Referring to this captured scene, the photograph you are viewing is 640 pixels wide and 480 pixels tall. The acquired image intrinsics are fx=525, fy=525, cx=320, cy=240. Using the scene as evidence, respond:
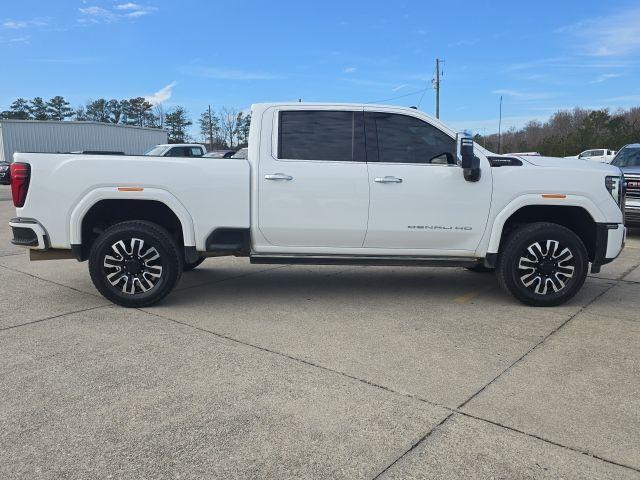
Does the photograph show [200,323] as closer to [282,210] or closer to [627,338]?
[282,210]

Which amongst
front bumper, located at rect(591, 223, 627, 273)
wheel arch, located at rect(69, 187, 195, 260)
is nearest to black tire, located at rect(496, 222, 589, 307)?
front bumper, located at rect(591, 223, 627, 273)

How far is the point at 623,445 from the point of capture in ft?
9.39

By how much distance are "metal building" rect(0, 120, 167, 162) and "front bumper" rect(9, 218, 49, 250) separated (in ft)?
156

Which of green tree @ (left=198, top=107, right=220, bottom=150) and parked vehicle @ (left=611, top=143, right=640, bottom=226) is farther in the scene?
green tree @ (left=198, top=107, right=220, bottom=150)

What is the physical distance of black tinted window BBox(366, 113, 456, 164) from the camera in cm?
527

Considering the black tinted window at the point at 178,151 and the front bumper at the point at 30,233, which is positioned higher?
the black tinted window at the point at 178,151

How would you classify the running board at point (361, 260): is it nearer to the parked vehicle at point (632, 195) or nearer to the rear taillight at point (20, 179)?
the rear taillight at point (20, 179)

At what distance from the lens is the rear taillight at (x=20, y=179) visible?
5.03 m

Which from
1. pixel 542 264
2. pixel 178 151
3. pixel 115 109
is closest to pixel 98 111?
pixel 115 109

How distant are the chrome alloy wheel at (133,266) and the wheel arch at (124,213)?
13.4 inches

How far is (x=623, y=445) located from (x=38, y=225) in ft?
16.7

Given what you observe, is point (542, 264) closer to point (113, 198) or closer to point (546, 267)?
point (546, 267)

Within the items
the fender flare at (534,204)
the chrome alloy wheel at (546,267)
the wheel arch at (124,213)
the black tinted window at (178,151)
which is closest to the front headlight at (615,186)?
the fender flare at (534,204)

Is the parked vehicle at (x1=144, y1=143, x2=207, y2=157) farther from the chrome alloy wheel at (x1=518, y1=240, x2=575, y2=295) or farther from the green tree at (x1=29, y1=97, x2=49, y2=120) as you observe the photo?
the green tree at (x1=29, y1=97, x2=49, y2=120)
